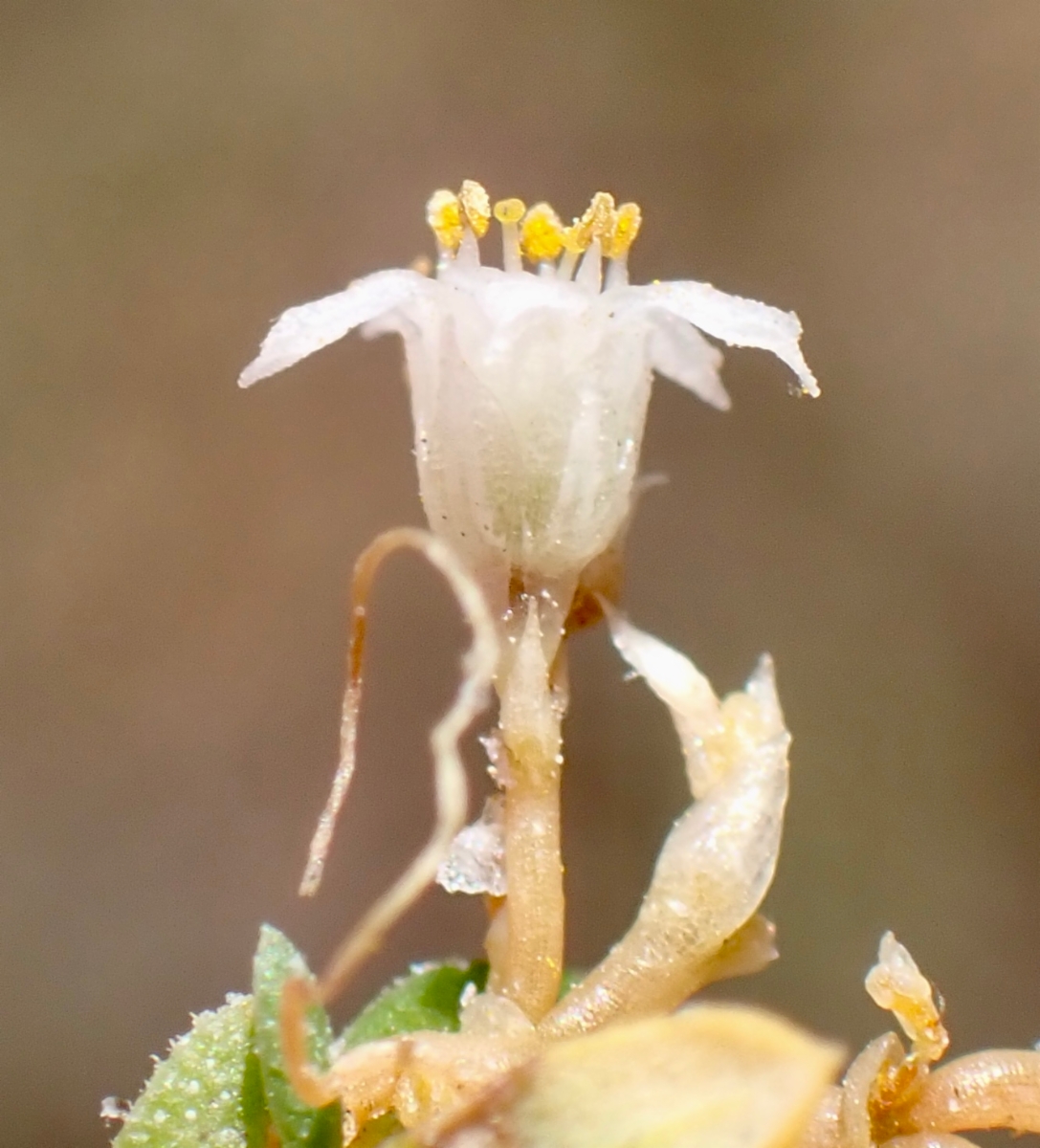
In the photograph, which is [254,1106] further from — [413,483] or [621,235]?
[413,483]

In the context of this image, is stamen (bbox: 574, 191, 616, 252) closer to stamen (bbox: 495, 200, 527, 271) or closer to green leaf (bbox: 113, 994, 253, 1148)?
stamen (bbox: 495, 200, 527, 271)

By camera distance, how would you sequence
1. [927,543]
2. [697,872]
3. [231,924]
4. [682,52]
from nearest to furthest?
1. [697,872]
2. [231,924]
3. [927,543]
4. [682,52]

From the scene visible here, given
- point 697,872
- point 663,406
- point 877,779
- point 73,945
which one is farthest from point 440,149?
point 697,872

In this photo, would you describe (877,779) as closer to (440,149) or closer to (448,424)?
(440,149)

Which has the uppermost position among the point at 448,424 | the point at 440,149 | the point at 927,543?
the point at 440,149

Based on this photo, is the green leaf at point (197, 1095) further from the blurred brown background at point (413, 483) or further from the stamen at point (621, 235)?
the blurred brown background at point (413, 483)

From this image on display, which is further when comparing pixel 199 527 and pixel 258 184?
pixel 258 184

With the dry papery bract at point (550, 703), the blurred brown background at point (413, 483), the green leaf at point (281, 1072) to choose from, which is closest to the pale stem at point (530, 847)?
the dry papery bract at point (550, 703)
